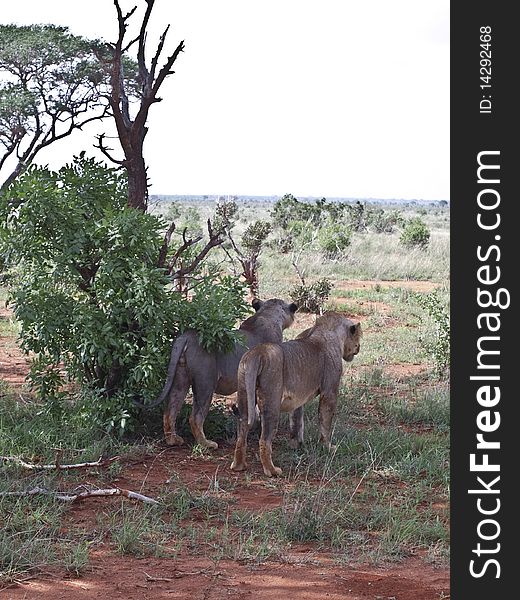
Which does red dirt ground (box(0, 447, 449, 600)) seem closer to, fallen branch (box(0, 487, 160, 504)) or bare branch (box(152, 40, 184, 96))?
fallen branch (box(0, 487, 160, 504))

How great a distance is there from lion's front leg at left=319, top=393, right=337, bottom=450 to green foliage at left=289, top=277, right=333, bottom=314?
8552 mm

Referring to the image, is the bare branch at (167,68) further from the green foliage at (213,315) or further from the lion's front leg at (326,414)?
the lion's front leg at (326,414)

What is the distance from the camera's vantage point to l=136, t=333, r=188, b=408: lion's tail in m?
7.63

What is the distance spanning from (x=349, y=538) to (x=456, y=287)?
271cm

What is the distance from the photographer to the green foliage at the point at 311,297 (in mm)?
16469

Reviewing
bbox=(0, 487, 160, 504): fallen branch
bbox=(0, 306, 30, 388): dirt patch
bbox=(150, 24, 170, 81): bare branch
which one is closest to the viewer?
bbox=(0, 487, 160, 504): fallen branch

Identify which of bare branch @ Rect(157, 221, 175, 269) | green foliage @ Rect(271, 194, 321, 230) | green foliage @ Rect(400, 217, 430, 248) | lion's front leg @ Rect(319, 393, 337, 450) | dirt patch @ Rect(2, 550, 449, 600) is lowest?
dirt patch @ Rect(2, 550, 449, 600)

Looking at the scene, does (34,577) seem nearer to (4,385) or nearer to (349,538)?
(349,538)

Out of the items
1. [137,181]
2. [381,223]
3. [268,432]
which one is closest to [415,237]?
[381,223]

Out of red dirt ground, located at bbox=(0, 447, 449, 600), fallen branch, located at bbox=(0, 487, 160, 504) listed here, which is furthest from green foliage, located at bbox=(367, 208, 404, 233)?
red dirt ground, located at bbox=(0, 447, 449, 600)

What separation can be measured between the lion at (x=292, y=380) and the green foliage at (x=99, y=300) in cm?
59

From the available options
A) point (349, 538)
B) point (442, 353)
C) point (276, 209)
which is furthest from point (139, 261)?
point (276, 209)

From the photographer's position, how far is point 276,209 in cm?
3347

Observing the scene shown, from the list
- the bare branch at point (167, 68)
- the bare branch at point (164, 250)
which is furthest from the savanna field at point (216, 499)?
the bare branch at point (167, 68)
